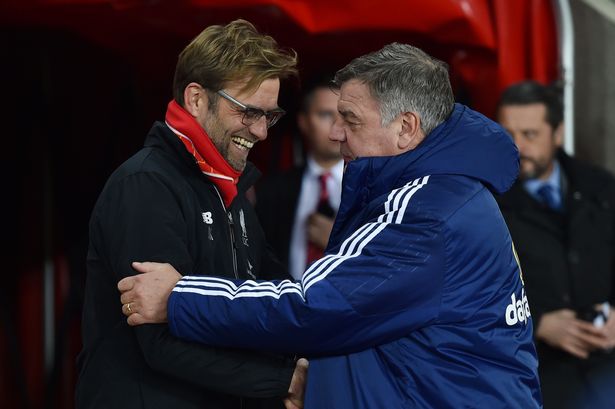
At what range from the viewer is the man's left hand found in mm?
2670

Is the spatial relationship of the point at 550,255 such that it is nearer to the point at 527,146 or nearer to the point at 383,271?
the point at 527,146

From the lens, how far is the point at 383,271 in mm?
2566

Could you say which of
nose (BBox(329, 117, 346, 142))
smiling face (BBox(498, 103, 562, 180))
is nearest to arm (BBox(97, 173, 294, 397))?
nose (BBox(329, 117, 346, 142))

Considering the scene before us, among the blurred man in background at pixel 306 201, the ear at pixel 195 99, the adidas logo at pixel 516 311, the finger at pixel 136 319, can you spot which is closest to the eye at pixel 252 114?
the ear at pixel 195 99

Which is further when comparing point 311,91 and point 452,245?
point 311,91

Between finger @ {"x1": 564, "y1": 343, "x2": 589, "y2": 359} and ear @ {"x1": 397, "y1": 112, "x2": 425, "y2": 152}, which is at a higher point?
ear @ {"x1": 397, "y1": 112, "x2": 425, "y2": 152}

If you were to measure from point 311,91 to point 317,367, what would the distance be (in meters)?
2.47

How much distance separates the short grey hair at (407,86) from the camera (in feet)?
9.13

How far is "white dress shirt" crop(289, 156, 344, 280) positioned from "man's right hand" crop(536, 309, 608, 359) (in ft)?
3.14

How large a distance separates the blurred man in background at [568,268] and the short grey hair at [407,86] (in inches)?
60.2

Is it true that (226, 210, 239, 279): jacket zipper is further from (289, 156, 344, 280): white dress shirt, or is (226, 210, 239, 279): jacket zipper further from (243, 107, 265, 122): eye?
(289, 156, 344, 280): white dress shirt

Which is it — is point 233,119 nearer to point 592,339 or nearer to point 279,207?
point 279,207

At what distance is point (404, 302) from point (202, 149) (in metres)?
0.68

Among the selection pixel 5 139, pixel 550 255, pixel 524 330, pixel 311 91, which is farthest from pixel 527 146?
pixel 5 139
